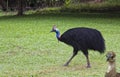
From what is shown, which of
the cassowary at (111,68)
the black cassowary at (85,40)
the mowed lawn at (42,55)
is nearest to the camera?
the cassowary at (111,68)

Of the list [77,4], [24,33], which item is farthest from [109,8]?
[24,33]

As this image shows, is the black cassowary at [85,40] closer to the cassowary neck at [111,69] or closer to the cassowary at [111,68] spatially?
the cassowary at [111,68]

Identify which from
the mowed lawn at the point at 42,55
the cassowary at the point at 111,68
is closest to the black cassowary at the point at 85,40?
the mowed lawn at the point at 42,55

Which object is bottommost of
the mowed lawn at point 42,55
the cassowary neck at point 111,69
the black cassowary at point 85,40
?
the mowed lawn at point 42,55

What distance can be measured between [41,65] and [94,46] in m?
1.27

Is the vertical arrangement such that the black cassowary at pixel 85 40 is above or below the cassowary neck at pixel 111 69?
below

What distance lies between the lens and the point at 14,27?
1772 cm

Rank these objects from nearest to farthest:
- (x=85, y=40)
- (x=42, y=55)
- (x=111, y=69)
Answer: (x=111, y=69) → (x=85, y=40) → (x=42, y=55)

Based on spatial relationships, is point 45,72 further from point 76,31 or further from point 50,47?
point 50,47

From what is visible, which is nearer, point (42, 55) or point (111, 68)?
point (111, 68)

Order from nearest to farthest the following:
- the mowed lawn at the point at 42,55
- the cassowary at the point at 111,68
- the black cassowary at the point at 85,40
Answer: the cassowary at the point at 111,68, the mowed lawn at the point at 42,55, the black cassowary at the point at 85,40

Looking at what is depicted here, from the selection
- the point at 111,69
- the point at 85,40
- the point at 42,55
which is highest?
the point at 111,69

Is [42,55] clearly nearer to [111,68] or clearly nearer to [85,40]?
[85,40]

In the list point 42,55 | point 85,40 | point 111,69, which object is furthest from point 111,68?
point 42,55
